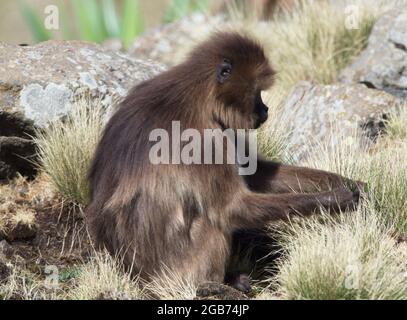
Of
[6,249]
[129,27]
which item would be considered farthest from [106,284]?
[129,27]

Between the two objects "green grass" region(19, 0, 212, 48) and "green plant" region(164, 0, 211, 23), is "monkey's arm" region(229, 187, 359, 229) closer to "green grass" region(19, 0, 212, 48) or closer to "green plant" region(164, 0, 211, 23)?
"green grass" region(19, 0, 212, 48)

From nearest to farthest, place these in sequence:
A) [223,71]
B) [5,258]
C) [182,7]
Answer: [223,71] → [5,258] → [182,7]

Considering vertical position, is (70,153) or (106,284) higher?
(70,153)

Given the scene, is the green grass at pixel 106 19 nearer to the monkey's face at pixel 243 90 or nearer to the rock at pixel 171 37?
the rock at pixel 171 37

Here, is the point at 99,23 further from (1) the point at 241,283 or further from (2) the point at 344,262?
(2) the point at 344,262

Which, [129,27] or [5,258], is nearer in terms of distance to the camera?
[5,258]

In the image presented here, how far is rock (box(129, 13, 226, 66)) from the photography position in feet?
38.2

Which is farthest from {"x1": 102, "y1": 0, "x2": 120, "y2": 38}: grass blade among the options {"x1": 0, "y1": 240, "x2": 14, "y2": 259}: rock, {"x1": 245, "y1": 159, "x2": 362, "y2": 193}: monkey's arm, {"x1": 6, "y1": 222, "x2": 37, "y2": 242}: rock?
{"x1": 245, "y1": 159, "x2": 362, "y2": 193}: monkey's arm

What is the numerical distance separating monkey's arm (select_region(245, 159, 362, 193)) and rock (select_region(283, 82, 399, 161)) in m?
1.43

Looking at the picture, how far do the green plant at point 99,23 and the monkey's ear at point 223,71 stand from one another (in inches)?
293

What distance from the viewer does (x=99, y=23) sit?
42.5 ft

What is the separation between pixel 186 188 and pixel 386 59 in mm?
4218

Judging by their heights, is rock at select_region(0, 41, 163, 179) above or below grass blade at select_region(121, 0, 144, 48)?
below
